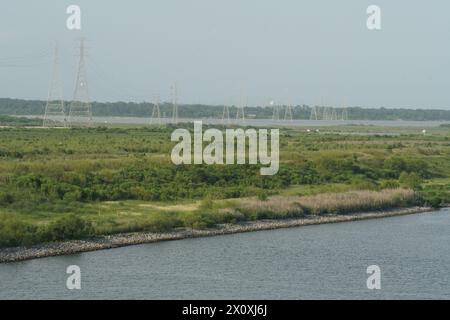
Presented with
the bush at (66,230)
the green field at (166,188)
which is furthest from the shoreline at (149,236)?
the green field at (166,188)

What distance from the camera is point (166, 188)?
4297cm

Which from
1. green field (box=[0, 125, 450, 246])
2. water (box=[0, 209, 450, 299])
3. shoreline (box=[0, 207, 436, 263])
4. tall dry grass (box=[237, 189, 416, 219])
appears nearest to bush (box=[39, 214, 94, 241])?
green field (box=[0, 125, 450, 246])

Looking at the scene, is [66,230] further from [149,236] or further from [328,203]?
[328,203]

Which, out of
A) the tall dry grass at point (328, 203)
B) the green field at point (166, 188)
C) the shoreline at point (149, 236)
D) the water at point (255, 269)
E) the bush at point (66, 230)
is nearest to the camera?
the water at point (255, 269)

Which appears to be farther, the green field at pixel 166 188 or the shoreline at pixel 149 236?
the green field at pixel 166 188

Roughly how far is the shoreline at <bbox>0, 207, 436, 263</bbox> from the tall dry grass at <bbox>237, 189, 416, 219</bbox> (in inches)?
22.4

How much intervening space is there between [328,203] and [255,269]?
14.4 meters

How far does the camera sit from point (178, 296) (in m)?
23.9

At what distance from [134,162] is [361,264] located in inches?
953

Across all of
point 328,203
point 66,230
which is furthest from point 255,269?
point 328,203

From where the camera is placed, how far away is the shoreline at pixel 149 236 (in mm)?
28766

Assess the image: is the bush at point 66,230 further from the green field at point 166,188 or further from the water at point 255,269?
the water at point 255,269

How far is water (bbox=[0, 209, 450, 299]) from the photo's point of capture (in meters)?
24.5

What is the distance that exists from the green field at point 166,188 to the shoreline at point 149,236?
19.7 inches
